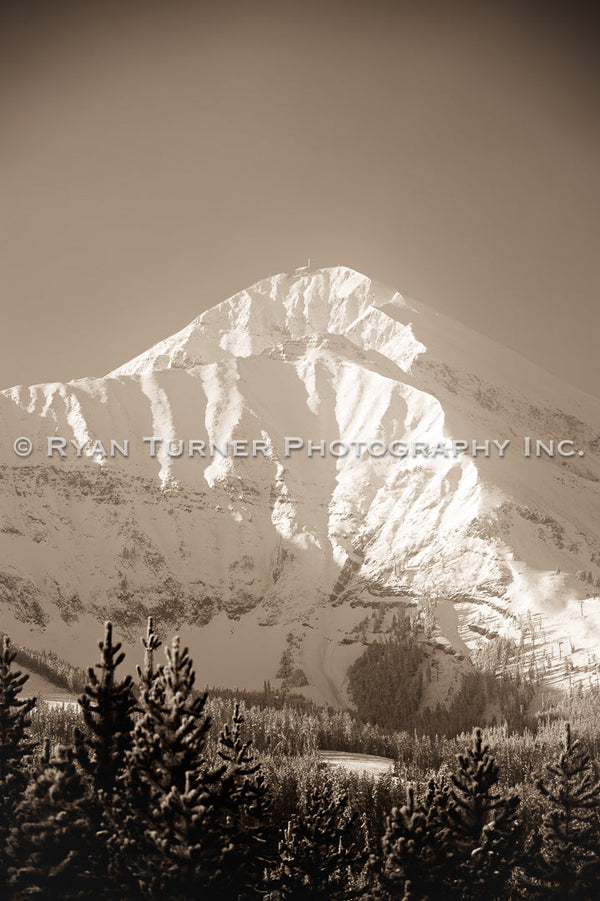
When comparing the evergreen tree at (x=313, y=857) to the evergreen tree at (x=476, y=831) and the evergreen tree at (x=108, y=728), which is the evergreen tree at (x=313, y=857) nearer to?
the evergreen tree at (x=476, y=831)

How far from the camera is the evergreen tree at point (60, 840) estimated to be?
2071 inches

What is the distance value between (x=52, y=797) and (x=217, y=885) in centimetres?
1025

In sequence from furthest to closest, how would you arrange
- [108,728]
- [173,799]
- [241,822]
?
1. [241,822]
2. [108,728]
3. [173,799]

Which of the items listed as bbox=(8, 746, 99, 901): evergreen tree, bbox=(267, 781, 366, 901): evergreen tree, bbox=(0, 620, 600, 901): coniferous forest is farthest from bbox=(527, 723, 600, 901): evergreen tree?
bbox=(8, 746, 99, 901): evergreen tree

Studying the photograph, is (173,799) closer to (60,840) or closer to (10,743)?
(60,840)

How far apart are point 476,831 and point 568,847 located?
46.5 ft

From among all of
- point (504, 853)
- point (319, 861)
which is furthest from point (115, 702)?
point (504, 853)

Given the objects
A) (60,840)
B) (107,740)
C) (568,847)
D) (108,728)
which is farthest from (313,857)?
(108,728)

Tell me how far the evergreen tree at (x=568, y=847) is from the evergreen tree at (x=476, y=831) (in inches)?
353

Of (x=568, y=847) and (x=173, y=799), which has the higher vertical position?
(x=173, y=799)

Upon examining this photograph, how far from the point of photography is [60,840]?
5300cm

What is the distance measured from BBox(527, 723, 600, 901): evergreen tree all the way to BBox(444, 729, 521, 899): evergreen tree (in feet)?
29.4

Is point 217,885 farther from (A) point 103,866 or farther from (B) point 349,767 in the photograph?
(B) point 349,767

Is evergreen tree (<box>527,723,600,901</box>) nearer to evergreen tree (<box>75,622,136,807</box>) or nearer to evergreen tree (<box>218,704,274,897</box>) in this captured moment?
evergreen tree (<box>218,704,274,897</box>)
